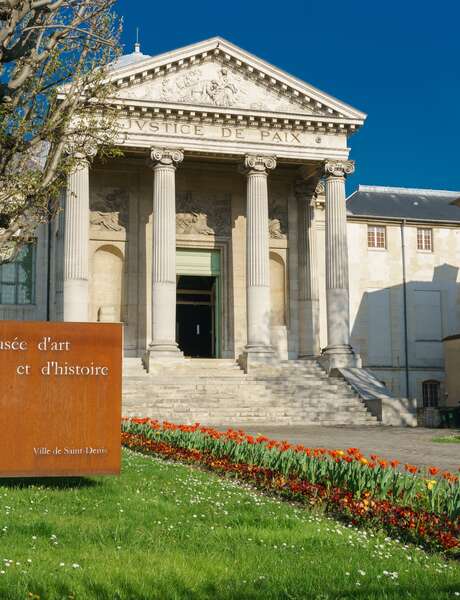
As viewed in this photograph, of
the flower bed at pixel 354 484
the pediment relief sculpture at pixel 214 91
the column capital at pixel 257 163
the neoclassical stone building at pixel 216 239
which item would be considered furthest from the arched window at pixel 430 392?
the flower bed at pixel 354 484

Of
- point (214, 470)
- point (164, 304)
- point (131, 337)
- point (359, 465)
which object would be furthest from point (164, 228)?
point (359, 465)

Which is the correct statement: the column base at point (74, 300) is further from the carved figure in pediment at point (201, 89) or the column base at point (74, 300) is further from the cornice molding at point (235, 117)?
the carved figure in pediment at point (201, 89)

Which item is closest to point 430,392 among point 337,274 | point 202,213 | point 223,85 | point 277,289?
point 277,289

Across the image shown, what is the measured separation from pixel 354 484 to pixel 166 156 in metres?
27.9

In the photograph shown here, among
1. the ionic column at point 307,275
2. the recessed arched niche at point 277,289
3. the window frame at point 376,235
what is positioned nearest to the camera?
the ionic column at point 307,275

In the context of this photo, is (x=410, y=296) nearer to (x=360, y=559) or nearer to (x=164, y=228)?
(x=164, y=228)

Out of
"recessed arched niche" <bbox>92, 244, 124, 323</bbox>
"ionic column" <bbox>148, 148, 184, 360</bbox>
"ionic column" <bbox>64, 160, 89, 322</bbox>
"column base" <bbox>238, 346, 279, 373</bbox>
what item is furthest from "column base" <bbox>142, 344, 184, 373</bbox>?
"recessed arched niche" <bbox>92, 244, 124, 323</bbox>

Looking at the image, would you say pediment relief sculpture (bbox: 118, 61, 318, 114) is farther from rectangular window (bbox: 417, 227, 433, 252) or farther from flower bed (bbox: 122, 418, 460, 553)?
flower bed (bbox: 122, 418, 460, 553)

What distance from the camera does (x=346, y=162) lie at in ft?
128

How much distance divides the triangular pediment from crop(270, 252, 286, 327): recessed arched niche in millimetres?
8134

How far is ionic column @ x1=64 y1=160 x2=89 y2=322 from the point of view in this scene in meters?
34.6

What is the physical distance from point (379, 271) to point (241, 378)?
61.8 ft

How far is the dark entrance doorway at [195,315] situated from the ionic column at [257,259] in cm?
608

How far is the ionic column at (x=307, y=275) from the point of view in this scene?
41688mm
